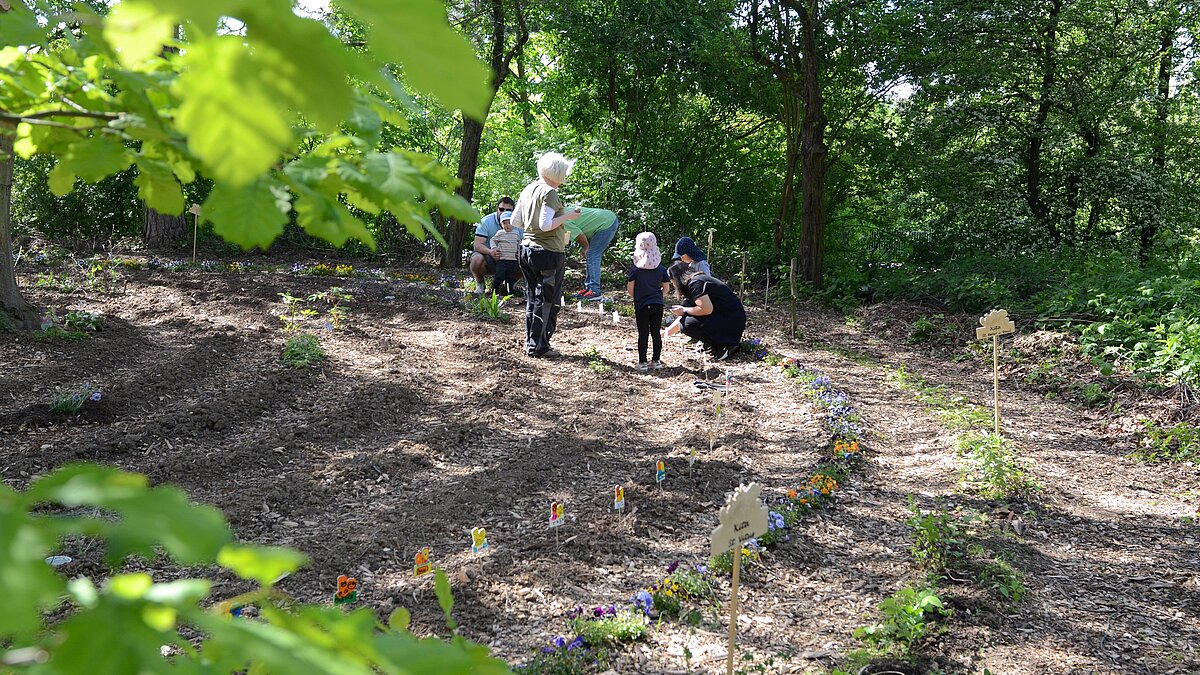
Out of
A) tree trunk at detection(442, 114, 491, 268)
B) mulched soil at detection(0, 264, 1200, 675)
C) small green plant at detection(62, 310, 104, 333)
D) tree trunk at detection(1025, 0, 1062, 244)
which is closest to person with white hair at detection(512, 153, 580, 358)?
mulched soil at detection(0, 264, 1200, 675)

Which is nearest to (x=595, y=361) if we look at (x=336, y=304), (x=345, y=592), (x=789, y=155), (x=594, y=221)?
(x=336, y=304)

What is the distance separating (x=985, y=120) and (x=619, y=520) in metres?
12.3

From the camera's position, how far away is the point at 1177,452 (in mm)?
5691

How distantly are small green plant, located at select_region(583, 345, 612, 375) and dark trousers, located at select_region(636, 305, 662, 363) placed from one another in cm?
34

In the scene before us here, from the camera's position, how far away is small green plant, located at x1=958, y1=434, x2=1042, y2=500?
186 inches

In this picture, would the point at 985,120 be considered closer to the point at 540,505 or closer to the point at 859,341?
the point at 859,341

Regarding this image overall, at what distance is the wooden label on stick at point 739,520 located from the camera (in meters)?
2.81

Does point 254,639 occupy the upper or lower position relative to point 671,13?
lower

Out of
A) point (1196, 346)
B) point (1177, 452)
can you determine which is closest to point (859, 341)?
point (1196, 346)

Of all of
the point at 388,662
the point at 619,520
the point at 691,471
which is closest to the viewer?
the point at 388,662

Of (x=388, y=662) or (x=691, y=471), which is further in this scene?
(x=691, y=471)

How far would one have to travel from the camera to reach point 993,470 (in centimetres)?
481

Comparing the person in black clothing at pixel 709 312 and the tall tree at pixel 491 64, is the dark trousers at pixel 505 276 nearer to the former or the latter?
the person in black clothing at pixel 709 312

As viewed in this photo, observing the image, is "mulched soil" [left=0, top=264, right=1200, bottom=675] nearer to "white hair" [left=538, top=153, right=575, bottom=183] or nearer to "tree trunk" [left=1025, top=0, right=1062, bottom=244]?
"white hair" [left=538, top=153, right=575, bottom=183]
